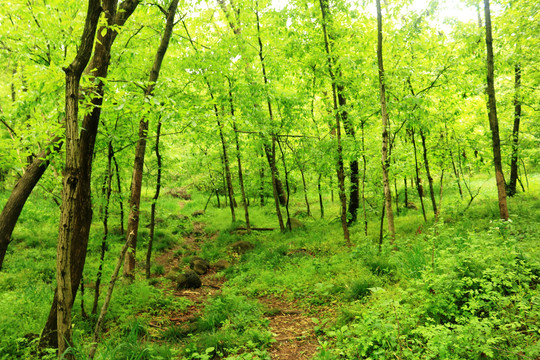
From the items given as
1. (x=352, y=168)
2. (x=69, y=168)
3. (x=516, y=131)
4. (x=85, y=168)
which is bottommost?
(x=352, y=168)

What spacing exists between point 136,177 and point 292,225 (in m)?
8.24

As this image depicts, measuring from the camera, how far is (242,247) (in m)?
11.8

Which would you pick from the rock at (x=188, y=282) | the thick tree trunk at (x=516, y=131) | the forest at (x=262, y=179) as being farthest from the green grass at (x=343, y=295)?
the thick tree trunk at (x=516, y=131)

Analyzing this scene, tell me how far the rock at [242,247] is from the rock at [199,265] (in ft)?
4.49

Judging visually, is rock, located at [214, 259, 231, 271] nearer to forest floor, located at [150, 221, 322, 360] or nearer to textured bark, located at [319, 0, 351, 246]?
forest floor, located at [150, 221, 322, 360]

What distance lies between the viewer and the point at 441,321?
4270 millimetres

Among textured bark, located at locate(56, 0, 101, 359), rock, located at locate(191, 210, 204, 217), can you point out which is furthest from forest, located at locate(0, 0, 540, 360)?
rock, located at locate(191, 210, 204, 217)

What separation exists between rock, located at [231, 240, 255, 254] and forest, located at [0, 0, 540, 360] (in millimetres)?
95

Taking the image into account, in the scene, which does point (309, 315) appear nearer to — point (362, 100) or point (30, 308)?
point (30, 308)

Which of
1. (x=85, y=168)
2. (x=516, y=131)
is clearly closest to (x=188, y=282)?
(x=85, y=168)

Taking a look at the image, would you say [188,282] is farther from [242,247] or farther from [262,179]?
[262,179]

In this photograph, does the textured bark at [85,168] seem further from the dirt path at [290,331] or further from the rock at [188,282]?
the rock at [188,282]

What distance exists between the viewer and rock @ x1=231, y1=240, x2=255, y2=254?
11643 millimetres

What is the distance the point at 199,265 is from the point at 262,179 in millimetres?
7671
